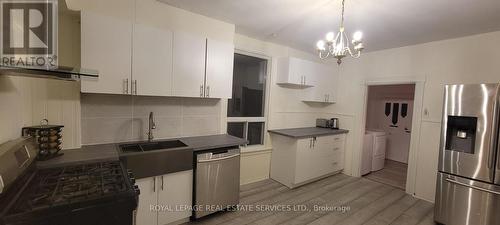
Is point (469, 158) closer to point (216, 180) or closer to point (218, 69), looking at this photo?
point (216, 180)

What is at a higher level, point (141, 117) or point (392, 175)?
point (141, 117)

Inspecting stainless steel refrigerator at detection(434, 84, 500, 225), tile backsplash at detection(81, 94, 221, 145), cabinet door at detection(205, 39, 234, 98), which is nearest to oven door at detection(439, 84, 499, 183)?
stainless steel refrigerator at detection(434, 84, 500, 225)

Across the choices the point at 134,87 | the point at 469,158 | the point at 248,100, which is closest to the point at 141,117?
the point at 134,87

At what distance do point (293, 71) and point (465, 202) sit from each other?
8.69 feet

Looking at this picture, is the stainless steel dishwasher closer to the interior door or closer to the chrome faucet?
the chrome faucet

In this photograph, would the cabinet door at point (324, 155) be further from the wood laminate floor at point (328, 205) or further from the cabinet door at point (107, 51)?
the cabinet door at point (107, 51)

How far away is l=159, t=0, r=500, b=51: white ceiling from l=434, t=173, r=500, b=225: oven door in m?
1.76

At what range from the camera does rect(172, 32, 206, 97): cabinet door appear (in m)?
2.25

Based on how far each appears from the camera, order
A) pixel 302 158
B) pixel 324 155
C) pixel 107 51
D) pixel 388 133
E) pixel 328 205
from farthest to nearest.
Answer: pixel 388 133 < pixel 324 155 < pixel 302 158 < pixel 328 205 < pixel 107 51

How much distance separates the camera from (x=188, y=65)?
7.65 ft

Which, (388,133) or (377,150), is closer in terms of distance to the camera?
(377,150)

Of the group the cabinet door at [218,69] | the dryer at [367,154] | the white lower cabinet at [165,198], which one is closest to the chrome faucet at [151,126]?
the white lower cabinet at [165,198]

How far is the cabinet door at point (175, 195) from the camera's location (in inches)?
80.8

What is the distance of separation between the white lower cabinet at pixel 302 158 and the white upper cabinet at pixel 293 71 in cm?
97
